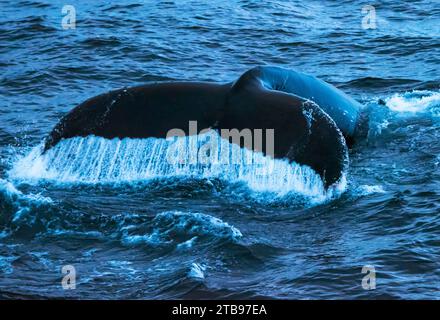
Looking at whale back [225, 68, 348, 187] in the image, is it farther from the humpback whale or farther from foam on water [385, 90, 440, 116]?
foam on water [385, 90, 440, 116]

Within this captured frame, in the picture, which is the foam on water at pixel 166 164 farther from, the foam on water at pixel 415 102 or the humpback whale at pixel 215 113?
the foam on water at pixel 415 102

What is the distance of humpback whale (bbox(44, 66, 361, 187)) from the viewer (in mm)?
8438

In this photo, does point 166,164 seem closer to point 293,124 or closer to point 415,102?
point 293,124

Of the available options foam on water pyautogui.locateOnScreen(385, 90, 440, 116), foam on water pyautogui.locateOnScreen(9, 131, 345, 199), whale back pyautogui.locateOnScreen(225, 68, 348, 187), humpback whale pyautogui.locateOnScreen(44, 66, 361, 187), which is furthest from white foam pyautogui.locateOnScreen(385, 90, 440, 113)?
whale back pyautogui.locateOnScreen(225, 68, 348, 187)

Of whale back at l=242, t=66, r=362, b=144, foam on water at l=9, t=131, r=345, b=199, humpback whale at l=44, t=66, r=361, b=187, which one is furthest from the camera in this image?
whale back at l=242, t=66, r=362, b=144

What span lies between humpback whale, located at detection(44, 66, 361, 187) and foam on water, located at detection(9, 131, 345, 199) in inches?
3.9

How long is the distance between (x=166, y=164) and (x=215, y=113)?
969 millimetres

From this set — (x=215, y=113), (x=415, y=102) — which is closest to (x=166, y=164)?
(x=215, y=113)

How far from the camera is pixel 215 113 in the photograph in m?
9.09

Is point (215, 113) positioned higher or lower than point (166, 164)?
higher

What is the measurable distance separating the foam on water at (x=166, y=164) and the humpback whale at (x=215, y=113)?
0.10 metres

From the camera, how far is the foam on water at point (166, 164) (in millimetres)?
8812

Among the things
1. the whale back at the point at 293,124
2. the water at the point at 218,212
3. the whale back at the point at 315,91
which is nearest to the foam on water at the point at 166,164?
the water at the point at 218,212
